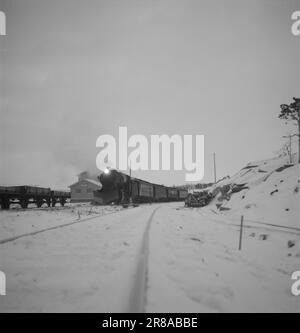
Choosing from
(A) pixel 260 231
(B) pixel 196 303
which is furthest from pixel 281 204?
(B) pixel 196 303

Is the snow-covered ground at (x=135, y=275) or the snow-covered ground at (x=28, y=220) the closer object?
the snow-covered ground at (x=135, y=275)

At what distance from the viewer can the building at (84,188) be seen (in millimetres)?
47219

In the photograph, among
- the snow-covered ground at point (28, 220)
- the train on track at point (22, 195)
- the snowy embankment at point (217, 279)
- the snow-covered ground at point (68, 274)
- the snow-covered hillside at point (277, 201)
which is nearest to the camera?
the snow-covered ground at point (68, 274)

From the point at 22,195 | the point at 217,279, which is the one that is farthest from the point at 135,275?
the point at 22,195

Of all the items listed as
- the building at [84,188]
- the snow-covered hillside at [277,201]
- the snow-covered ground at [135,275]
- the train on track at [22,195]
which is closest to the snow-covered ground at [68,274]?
the snow-covered ground at [135,275]

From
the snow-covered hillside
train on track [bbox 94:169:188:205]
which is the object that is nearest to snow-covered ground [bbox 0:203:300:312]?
the snow-covered hillside

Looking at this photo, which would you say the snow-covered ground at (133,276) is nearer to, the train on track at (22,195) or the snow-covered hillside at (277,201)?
the snow-covered hillside at (277,201)

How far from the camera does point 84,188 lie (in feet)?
159

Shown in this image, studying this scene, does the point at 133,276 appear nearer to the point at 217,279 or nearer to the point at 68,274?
the point at 68,274

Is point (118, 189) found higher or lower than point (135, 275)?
higher

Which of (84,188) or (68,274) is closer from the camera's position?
(68,274)

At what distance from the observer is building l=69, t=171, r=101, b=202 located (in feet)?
155

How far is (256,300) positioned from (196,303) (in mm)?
1103
